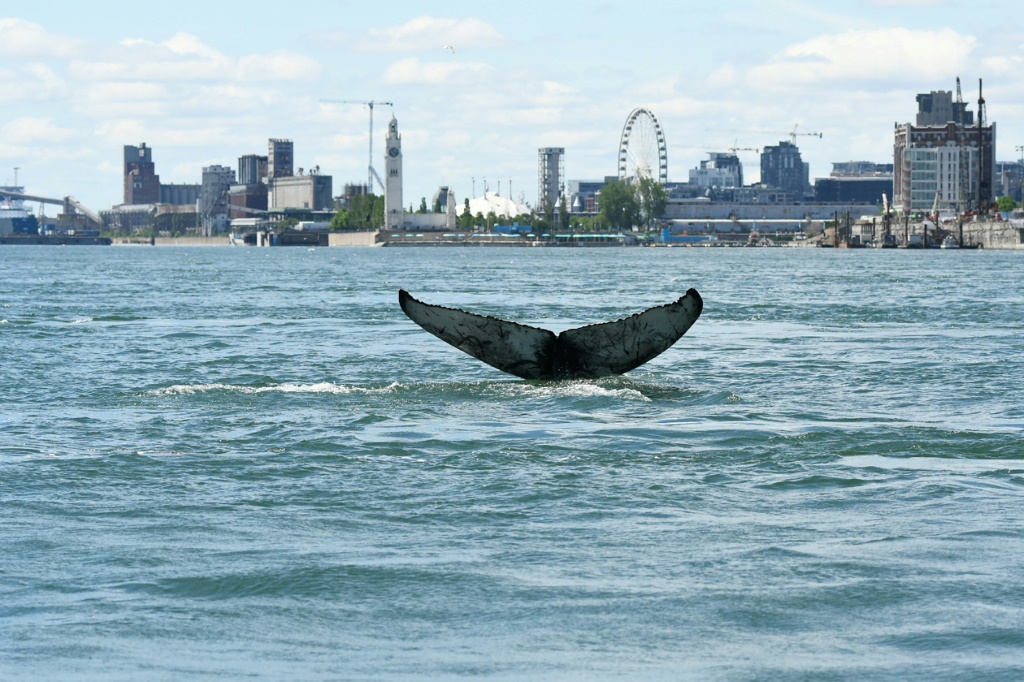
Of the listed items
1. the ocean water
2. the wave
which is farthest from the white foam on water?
the wave

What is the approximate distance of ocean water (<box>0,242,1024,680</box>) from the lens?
10.7m

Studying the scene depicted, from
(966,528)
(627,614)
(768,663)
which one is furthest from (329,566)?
(966,528)

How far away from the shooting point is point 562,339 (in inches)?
999

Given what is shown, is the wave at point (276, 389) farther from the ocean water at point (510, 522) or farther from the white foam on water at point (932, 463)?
the white foam on water at point (932, 463)

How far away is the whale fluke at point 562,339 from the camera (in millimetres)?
23828

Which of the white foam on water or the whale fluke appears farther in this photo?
the whale fluke

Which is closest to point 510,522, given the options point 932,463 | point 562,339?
point 932,463

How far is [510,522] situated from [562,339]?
35.0ft

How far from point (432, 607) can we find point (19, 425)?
12.4m

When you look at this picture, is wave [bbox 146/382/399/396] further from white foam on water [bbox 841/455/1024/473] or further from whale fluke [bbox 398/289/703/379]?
white foam on water [bbox 841/455/1024/473]

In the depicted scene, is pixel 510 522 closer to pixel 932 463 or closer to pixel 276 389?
pixel 932 463

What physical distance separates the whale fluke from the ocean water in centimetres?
40

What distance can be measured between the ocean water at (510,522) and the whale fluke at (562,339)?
0.40 m

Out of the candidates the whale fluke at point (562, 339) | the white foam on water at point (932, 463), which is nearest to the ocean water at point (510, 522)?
the white foam on water at point (932, 463)
